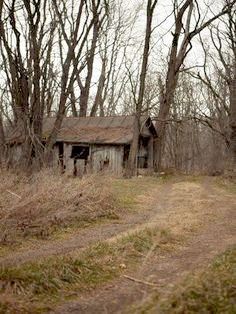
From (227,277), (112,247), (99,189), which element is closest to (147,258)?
(112,247)

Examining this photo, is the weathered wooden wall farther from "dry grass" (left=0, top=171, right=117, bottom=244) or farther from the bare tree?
"dry grass" (left=0, top=171, right=117, bottom=244)

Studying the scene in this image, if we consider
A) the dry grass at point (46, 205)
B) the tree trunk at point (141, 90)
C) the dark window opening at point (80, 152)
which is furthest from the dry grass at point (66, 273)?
the dark window opening at point (80, 152)

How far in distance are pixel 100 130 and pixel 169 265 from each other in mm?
23439

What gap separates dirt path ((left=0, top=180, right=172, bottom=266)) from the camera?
6.86 m

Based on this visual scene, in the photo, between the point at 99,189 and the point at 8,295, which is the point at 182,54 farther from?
the point at 8,295

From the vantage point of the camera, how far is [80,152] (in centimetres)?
2983

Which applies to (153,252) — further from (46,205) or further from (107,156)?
(107,156)

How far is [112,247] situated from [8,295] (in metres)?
2.64

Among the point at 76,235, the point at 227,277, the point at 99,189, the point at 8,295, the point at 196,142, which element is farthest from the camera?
the point at 196,142

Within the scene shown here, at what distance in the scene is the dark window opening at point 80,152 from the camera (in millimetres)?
29450

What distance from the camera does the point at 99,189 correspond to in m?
12.1

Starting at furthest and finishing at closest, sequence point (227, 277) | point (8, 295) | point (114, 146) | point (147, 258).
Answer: point (114, 146), point (147, 258), point (227, 277), point (8, 295)

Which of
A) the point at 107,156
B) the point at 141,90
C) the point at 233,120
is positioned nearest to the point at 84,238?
the point at 141,90

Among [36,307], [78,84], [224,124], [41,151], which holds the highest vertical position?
[78,84]
